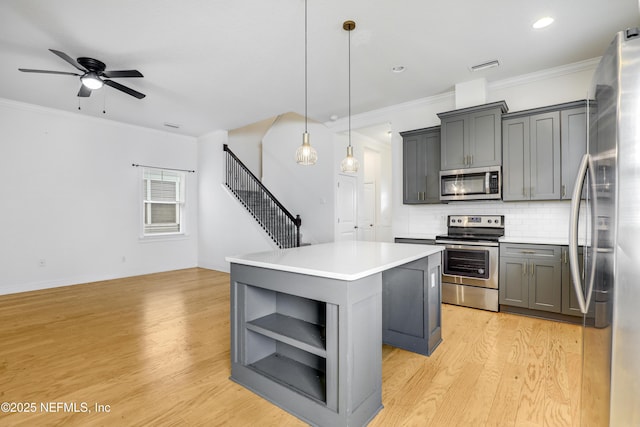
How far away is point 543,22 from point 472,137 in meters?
1.45

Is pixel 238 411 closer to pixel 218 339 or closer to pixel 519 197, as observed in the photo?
pixel 218 339

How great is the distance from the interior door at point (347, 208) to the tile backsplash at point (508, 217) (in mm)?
1471

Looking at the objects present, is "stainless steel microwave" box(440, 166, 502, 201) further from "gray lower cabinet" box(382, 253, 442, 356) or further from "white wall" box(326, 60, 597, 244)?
"gray lower cabinet" box(382, 253, 442, 356)

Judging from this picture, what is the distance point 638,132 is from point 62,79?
18.8 ft

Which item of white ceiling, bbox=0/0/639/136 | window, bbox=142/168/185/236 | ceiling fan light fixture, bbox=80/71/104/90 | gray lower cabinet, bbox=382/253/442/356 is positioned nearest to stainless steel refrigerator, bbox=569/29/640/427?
gray lower cabinet, bbox=382/253/442/356

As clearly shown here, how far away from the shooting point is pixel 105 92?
4664 mm

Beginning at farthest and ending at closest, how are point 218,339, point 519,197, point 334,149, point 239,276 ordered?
point 334,149
point 519,197
point 218,339
point 239,276

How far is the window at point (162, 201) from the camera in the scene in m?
6.59

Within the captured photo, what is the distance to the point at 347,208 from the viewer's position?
655cm

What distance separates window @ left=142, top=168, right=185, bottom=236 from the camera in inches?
259

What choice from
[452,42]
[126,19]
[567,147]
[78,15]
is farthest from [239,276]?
[567,147]

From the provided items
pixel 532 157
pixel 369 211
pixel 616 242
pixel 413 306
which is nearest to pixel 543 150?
pixel 532 157

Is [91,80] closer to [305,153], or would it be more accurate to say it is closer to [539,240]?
[305,153]

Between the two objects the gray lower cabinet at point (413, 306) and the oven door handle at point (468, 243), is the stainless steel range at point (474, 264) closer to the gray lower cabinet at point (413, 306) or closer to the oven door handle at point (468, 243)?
the oven door handle at point (468, 243)
